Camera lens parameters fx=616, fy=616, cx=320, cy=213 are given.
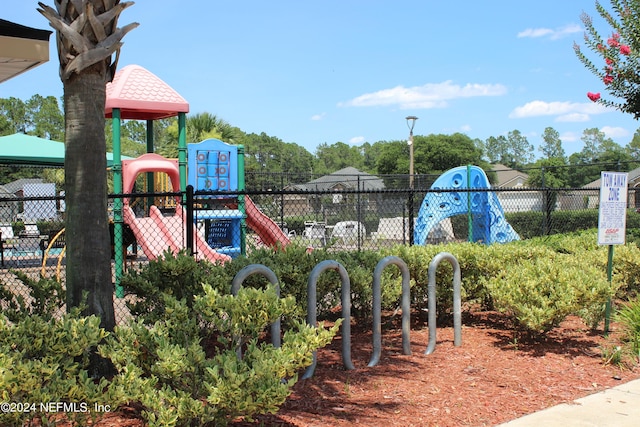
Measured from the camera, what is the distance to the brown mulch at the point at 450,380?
163 inches

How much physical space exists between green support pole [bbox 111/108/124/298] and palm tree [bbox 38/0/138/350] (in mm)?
5635

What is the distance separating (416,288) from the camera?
6676mm

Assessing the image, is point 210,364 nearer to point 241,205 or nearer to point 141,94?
point 241,205

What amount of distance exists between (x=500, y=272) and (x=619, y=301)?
2737 millimetres

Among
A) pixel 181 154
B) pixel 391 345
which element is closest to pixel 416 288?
pixel 391 345

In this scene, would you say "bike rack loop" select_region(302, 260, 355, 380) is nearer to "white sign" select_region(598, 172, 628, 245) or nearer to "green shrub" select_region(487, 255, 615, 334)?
"green shrub" select_region(487, 255, 615, 334)

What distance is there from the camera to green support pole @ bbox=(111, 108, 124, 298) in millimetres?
10008

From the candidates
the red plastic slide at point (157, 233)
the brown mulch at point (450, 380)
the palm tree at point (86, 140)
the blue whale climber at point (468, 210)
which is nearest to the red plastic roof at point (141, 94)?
the red plastic slide at point (157, 233)

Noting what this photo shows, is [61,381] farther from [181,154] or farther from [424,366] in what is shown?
[181,154]

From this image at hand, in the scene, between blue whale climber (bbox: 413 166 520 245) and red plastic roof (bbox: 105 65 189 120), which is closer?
red plastic roof (bbox: 105 65 189 120)

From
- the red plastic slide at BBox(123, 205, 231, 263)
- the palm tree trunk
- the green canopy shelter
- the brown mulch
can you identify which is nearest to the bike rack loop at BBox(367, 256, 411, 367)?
the brown mulch

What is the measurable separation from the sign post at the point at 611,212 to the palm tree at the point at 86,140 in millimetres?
5037

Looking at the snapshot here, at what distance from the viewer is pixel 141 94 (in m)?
11.4

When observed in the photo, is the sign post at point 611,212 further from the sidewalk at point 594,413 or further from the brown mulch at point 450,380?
the sidewalk at point 594,413
